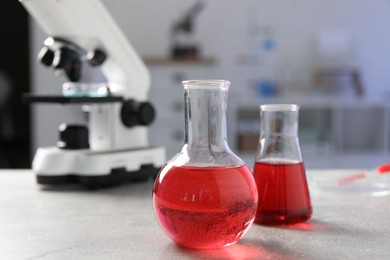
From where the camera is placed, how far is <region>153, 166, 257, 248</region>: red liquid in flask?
0.60 meters

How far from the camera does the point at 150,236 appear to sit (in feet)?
2.27

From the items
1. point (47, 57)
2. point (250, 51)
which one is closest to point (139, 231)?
point (47, 57)

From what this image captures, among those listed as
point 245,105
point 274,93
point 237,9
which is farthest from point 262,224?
point 237,9

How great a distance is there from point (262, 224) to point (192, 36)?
333cm

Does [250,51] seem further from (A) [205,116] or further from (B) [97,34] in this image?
(A) [205,116]

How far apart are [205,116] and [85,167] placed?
18.9 inches

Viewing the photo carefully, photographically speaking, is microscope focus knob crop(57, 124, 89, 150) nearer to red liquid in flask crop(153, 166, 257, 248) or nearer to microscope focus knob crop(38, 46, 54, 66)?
microscope focus knob crop(38, 46, 54, 66)

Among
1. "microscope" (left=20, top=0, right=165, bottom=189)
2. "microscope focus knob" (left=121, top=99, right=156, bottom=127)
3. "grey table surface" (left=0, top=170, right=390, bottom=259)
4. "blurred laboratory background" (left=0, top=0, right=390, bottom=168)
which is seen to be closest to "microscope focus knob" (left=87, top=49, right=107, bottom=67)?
"microscope" (left=20, top=0, right=165, bottom=189)

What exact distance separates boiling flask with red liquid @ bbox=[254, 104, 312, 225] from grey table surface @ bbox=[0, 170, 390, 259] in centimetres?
2

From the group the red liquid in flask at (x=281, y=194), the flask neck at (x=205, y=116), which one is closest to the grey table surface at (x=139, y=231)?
the red liquid in flask at (x=281, y=194)

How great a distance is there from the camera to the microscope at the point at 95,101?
1.05 metres

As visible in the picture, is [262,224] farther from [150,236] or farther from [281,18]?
[281,18]

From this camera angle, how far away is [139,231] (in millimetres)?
719

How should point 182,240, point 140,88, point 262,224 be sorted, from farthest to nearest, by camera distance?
point 140,88, point 262,224, point 182,240
